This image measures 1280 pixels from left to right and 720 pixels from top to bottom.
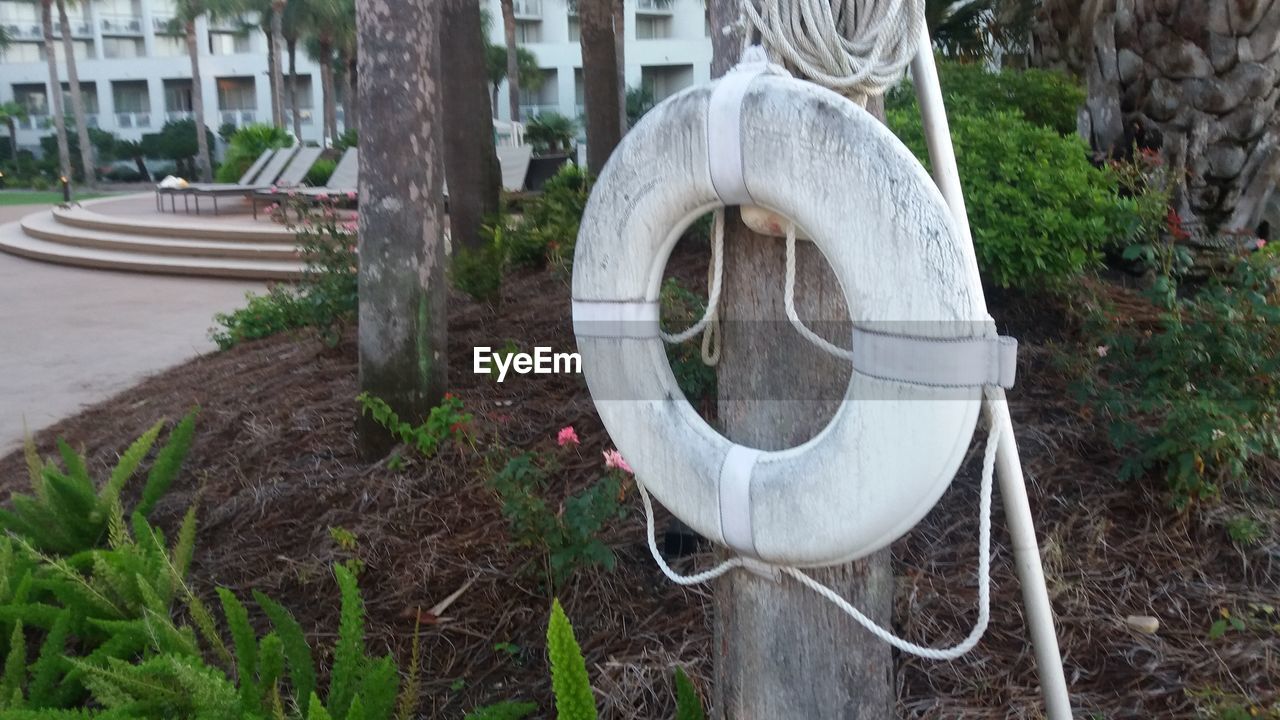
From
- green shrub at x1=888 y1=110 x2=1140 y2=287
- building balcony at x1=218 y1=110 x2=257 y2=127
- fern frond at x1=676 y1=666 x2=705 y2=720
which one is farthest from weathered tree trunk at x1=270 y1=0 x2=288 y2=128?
fern frond at x1=676 y1=666 x2=705 y2=720

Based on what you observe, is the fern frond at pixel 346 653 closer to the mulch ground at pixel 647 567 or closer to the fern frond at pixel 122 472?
the mulch ground at pixel 647 567

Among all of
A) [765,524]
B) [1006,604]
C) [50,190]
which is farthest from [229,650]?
[50,190]

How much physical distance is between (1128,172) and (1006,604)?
2200 millimetres

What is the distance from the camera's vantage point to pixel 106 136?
4128 cm

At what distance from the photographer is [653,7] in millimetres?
44438

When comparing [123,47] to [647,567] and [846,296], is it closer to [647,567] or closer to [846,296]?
[647,567]

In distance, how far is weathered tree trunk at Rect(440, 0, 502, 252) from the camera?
19.6ft

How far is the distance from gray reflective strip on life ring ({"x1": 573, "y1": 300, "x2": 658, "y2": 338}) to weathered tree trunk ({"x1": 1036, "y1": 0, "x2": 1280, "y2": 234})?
3674mm

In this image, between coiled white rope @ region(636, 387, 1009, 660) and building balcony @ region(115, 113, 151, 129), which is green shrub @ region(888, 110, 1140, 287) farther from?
building balcony @ region(115, 113, 151, 129)

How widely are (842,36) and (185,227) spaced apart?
1369 cm

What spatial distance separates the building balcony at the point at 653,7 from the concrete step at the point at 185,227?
3162 cm

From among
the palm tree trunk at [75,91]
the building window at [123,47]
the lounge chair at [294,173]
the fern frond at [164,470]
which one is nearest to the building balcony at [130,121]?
the building window at [123,47]

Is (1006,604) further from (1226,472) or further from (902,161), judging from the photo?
(902,161)

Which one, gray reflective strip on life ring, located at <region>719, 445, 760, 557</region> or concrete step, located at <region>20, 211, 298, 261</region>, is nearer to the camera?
gray reflective strip on life ring, located at <region>719, 445, 760, 557</region>
